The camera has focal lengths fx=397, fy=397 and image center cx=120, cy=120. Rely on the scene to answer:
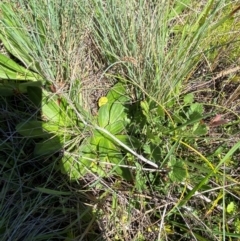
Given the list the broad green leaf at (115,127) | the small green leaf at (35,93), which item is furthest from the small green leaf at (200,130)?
the small green leaf at (35,93)

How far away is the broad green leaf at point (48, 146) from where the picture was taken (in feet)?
3.82

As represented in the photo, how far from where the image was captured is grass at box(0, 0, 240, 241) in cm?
116

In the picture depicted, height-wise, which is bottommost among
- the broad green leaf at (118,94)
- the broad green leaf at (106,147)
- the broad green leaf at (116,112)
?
the broad green leaf at (106,147)

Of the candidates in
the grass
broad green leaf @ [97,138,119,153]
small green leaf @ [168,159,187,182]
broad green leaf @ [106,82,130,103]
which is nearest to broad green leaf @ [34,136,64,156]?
the grass

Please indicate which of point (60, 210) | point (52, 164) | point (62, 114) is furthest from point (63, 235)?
point (62, 114)

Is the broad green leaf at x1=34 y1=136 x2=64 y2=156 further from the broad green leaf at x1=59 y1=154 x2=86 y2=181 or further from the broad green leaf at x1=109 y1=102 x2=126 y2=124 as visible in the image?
the broad green leaf at x1=109 y1=102 x2=126 y2=124

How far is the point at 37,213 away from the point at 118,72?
50 centimetres

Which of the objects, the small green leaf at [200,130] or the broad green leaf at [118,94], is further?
the broad green leaf at [118,94]

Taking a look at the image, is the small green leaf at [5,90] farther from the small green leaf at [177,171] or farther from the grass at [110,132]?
the small green leaf at [177,171]

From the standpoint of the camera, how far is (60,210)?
1177 millimetres

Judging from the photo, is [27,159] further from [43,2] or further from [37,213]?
[43,2]

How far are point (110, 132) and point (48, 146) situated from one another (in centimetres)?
19

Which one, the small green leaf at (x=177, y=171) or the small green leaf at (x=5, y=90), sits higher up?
the small green leaf at (x=177, y=171)

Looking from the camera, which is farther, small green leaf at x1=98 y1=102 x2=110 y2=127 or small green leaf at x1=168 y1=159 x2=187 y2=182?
small green leaf at x1=98 y1=102 x2=110 y2=127
